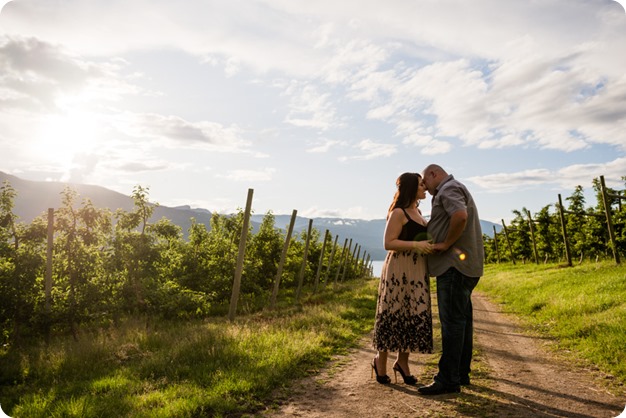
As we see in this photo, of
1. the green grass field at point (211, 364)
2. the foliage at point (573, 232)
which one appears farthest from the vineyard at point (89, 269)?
the foliage at point (573, 232)

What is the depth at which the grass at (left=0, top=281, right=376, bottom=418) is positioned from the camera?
4852 mm

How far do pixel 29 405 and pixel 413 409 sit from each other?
480 centimetres

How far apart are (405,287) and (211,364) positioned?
3225 millimetres

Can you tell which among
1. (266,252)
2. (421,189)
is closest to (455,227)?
(421,189)

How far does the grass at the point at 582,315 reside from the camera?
664cm

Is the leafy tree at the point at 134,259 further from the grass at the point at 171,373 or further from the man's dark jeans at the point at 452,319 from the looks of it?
the man's dark jeans at the point at 452,319

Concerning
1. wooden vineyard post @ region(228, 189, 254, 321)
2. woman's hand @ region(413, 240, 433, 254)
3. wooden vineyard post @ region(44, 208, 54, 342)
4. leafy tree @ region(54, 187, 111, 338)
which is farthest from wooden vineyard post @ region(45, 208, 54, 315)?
woman's hand @ region(413, 240, 433, 254)

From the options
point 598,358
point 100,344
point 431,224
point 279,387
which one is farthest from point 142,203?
point 598,358

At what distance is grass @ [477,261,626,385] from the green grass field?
0.03m

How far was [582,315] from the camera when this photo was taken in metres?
9.56

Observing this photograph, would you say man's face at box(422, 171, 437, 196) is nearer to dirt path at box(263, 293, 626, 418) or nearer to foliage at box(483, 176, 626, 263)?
dirt path at box(263, 293, 626, 418)

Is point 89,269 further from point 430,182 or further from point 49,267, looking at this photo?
point 430,182

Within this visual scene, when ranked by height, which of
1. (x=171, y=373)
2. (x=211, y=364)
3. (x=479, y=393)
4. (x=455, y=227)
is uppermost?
(x=455, y=227)

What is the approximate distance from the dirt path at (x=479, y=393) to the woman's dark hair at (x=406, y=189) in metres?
2.35
